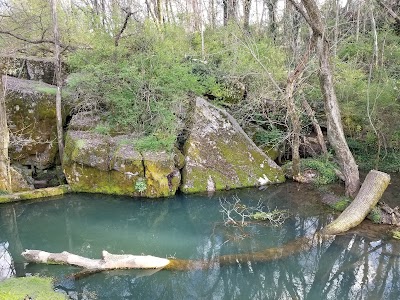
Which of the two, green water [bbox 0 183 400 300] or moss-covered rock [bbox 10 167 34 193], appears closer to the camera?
green water [bbox 0 183 400 300]

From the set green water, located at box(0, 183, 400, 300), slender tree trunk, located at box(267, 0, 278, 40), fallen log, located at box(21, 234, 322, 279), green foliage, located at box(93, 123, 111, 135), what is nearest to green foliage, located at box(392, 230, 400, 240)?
green water, located at box(0, 183, 400, 300)

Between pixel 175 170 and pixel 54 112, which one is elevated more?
pixel 54 112

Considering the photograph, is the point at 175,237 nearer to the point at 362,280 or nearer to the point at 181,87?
the point at 362,280

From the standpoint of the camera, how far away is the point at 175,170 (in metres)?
10.5

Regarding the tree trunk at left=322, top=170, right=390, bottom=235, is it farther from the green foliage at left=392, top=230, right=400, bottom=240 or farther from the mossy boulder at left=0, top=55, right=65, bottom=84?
the mossy boulder at left=0, top=55, right=65, bottom=84

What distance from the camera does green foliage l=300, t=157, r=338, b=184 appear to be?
1098 centimetres

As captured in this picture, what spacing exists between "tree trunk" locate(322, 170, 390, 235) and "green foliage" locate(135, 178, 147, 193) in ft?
16.2

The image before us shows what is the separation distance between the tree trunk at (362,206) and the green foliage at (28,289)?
5.59 meters

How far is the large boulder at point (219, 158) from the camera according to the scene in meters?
10.7

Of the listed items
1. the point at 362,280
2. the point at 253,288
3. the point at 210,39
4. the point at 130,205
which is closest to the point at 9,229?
the point at 130,205

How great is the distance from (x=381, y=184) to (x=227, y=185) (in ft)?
14.0

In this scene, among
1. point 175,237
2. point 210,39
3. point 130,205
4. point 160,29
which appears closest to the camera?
point 175,237

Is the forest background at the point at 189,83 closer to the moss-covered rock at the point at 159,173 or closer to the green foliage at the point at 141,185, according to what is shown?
the moss-covered rock at the point at 159,173

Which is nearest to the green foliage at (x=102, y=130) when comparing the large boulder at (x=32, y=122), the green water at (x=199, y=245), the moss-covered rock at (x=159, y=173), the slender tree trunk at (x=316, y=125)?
the large boulder at (x=32, y=122)
